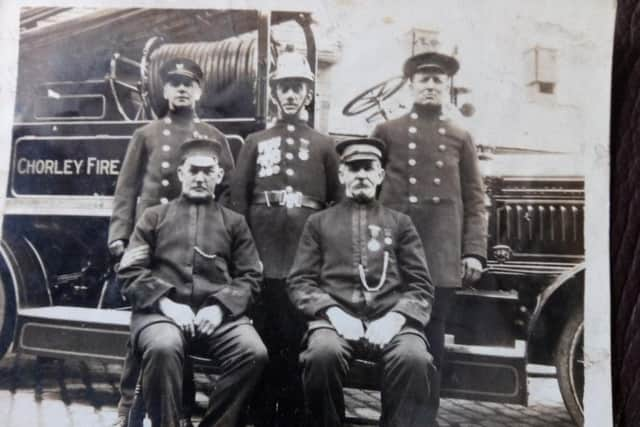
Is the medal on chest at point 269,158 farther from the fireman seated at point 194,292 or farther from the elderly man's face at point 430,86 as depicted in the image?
the elderly man's face at point 430,86

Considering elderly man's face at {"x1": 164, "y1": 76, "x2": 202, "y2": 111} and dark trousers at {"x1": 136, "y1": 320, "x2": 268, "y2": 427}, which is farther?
elderly man's face at {"x1": 164, "y1": 76, "x2": 202, "y2": 111}

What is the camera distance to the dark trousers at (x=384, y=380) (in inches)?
33.8

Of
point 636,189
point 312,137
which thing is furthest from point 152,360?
point 636,189

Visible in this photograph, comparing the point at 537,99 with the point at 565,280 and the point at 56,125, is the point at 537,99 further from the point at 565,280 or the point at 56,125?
the point at 56,125

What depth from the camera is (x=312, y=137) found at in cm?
96

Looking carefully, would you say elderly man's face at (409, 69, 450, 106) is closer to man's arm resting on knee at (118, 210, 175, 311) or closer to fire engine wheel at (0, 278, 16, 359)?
man's arm resting on knee at (118, 210, 175, 311)

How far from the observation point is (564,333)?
92cm

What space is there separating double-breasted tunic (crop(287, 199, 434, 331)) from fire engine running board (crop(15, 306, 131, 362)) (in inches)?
12.0

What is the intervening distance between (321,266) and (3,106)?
639 millimetres

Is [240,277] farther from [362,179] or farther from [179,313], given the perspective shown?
[362,179]

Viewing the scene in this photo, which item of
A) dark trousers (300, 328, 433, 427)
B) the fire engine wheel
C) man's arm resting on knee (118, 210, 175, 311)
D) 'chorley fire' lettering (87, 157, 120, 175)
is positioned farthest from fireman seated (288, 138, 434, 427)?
the fire engine wheel

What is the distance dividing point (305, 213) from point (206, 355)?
0.28 m

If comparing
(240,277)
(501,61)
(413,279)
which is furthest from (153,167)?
(501,61)

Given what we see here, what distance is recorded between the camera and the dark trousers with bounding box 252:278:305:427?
0.89 meters
